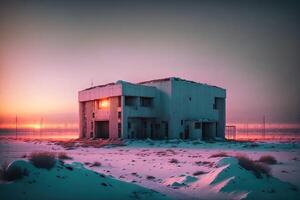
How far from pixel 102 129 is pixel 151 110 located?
33.8 feet

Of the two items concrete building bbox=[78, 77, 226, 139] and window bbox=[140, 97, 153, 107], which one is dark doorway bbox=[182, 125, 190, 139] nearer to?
concrete building bbox=[78, 77, 226, 139]

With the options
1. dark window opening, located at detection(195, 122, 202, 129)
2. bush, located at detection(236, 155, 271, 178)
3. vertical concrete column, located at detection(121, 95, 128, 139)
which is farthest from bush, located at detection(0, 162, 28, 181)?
dark window opening, located at detection(195, 122, 202, 129)

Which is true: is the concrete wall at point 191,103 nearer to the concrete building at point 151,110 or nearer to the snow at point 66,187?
the concrete building at point 151,110

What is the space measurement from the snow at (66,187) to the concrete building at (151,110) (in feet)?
133

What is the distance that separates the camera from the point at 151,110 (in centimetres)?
5978

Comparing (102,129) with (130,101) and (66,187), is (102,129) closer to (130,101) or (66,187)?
(130,101)

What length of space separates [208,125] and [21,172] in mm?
55521

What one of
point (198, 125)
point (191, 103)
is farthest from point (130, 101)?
point (198, 125)

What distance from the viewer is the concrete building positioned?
5625 cm

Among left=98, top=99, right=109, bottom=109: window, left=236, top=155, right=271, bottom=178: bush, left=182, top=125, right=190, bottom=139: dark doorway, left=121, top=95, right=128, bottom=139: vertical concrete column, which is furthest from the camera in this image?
left=182, top=125, right=190, bottom=139: dark doorway

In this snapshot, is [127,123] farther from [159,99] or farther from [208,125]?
[208,125]

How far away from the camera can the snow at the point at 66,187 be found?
38.5 ft

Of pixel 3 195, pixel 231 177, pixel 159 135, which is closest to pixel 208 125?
pixel 159 135

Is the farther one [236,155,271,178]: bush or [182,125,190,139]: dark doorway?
[182,125,190,139]: dark doorway
